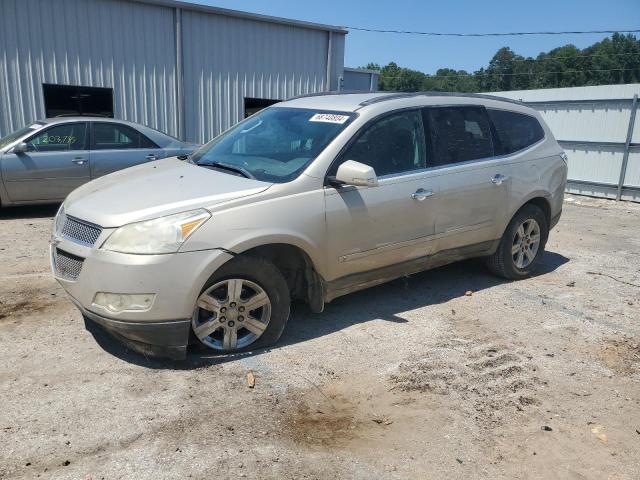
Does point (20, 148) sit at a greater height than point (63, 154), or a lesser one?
greater

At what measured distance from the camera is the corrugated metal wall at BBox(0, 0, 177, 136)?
10.6m

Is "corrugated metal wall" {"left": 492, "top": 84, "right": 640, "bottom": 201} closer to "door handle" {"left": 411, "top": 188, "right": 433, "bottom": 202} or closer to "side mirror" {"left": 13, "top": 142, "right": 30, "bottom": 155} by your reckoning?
"door handle" {"left": 411, "top": 188, "right": 433, "bottom": 202}

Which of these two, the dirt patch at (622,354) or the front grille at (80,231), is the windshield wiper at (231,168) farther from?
the dirt patch at (622,354)

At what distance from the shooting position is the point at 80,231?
376 centimetres

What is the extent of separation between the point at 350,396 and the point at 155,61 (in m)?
10.4

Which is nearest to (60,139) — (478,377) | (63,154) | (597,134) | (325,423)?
(63,154)

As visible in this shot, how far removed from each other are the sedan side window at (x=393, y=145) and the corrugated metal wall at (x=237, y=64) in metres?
8.89

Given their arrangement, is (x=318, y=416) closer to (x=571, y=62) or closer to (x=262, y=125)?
(x=262, y=125)

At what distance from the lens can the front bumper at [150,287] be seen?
348 centimetres

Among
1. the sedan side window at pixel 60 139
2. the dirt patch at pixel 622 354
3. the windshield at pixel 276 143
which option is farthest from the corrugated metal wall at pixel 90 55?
the dirt patch at pixel 622 354

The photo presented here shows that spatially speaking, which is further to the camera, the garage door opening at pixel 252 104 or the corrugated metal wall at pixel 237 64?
the garage door opening at pixel 252 104

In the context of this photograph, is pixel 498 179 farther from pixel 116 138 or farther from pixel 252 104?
pixel 252 104

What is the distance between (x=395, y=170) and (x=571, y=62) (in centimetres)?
7203

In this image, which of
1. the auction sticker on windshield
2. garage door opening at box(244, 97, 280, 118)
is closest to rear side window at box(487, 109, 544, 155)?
the auction sticker on windshield
